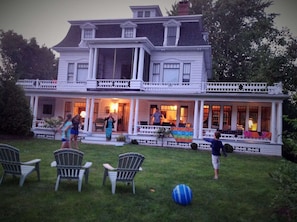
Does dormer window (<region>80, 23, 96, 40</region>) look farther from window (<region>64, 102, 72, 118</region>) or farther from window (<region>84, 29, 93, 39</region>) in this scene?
window (<region>64, 102, 72, 118</region>)

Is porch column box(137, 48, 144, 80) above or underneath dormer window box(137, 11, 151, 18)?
underneath

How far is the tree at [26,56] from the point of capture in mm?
37906

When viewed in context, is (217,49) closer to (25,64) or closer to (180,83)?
(180,83)

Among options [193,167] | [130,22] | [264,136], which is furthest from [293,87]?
[130,22]

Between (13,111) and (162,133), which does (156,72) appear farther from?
(13,111)

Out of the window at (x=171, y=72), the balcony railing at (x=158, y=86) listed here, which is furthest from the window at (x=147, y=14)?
the balcony railing at (x=158, y=86)

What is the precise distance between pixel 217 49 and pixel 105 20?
16.8 metres

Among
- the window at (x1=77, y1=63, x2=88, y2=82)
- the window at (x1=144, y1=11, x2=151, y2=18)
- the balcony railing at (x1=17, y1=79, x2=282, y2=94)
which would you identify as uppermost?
the window at (x1=144, y1=11, x2=151, y2=18)

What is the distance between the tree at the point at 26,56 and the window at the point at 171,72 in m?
24.4

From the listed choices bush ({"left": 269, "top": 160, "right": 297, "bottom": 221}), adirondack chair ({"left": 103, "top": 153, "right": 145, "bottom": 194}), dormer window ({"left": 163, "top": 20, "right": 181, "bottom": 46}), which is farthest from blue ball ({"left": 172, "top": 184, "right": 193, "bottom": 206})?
dormer window ({"left": 163, "top": 20, "right": 181, "bottom": 46})

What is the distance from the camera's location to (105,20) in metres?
23.5

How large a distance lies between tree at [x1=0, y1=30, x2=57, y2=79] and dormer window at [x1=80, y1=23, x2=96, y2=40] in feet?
56.2

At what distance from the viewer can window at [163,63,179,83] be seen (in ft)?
70.7

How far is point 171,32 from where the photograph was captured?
2200 cm
